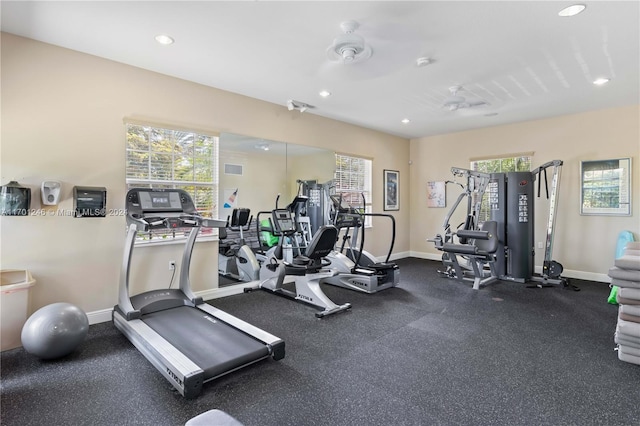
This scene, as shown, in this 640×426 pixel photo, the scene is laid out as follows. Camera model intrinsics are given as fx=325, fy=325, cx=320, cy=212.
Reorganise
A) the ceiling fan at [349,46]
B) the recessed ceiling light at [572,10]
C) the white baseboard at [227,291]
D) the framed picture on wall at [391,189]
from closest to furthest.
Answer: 1. the recessed ceiling light at [572,10]
2. the ceiling fan at [349,46]
3. the white baseboard at [227,291]
4. the framed picture on wall at [391,189]

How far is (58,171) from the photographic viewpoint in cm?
330

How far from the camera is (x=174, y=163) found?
4105mm

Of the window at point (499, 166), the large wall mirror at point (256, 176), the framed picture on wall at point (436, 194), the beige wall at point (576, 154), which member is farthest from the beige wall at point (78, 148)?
the beige wall at point (576, 154)

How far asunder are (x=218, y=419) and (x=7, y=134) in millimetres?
3531

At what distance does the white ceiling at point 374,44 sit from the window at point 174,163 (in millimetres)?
757

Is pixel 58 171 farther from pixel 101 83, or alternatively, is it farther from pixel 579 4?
pixel 579 4

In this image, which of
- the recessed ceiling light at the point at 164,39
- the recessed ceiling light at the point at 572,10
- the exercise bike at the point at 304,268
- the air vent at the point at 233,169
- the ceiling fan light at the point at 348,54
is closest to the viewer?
the recessed ceiling light at the point at 572,10

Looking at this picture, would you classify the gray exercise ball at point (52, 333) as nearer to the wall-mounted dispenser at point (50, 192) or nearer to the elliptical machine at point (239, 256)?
the wall-mounted dispenser at point (50, 192)

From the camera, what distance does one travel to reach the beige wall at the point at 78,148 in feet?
10.1

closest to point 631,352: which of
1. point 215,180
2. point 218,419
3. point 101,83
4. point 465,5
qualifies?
point 465,5

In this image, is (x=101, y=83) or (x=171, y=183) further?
(x=171, y=183)

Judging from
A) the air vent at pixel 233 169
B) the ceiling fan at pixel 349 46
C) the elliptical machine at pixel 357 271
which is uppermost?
the ceiling fan at pixel 349 46

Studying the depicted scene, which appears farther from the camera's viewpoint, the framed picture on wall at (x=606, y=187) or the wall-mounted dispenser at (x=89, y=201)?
the framed picture on wall at (x=606, y=187)

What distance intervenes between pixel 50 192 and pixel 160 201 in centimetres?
100
